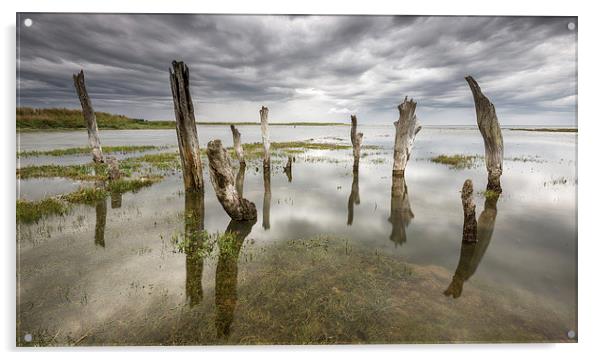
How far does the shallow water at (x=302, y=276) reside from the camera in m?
4.55

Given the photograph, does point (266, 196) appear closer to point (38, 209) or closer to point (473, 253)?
point (38, 209)

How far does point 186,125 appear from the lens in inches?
477

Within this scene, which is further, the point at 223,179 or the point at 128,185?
the point at 128,185

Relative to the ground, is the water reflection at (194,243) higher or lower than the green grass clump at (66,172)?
lower

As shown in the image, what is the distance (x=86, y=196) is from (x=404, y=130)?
51.0 feet

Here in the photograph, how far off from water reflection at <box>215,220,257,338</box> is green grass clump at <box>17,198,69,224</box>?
19.9ft

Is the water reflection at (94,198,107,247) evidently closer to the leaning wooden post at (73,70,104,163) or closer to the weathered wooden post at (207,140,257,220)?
the weathered wooden post at (207,140,257,220)

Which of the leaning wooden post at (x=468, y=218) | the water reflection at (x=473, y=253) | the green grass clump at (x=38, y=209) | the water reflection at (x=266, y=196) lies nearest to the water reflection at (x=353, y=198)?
the water reflection at (x=266, y=196)

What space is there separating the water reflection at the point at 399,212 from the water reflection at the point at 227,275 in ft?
14.3

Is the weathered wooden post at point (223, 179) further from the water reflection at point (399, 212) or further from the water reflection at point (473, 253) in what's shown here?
the water reflection at point (473, 253)

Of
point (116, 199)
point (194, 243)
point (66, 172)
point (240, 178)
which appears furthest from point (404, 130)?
point (66, 172)

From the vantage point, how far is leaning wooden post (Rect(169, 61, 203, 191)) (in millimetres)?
11391

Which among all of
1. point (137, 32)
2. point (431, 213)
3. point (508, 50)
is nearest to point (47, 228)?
point (137, 32)

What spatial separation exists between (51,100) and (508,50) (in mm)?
12037
